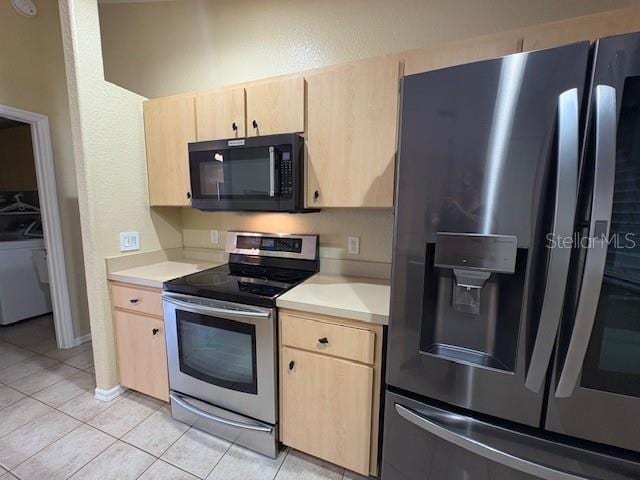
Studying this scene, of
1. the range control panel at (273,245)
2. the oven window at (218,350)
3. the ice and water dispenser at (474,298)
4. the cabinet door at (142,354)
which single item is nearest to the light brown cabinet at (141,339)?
the cabinet door at (142,354)

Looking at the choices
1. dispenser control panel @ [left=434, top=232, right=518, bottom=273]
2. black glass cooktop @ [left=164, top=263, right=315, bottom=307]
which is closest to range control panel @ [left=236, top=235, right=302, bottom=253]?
black glass cooktop @ [left=164, top=263, right=315, bottom=307]

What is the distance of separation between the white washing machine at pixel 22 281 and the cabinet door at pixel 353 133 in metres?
3.43

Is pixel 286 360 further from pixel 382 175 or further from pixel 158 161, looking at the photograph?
pixel 158 161

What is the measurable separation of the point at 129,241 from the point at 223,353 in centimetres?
112

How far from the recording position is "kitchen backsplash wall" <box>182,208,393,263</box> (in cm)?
175

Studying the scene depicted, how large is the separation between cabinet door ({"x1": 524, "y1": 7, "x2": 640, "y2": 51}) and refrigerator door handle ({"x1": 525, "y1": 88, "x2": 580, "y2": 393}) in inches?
23.8

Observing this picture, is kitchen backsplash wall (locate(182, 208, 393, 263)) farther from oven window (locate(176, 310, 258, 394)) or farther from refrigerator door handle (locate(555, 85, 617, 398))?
refrigerator door handle (locate(555, 85, 617, 398))

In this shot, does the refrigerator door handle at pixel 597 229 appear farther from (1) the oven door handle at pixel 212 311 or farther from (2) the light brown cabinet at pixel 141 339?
(2) the light brown cabinet at pixel 141 339

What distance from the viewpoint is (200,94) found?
68.9 inches

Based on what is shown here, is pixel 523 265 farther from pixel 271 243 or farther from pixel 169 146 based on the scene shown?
pixel 169 146

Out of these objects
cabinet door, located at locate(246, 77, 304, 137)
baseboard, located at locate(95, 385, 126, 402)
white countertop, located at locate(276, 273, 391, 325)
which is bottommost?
baseboard, located at locate(95, 385, 126, 402)

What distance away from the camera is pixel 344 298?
1.37m

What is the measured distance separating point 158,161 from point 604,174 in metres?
2.29

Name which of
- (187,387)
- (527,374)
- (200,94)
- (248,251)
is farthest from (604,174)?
(187,387)
